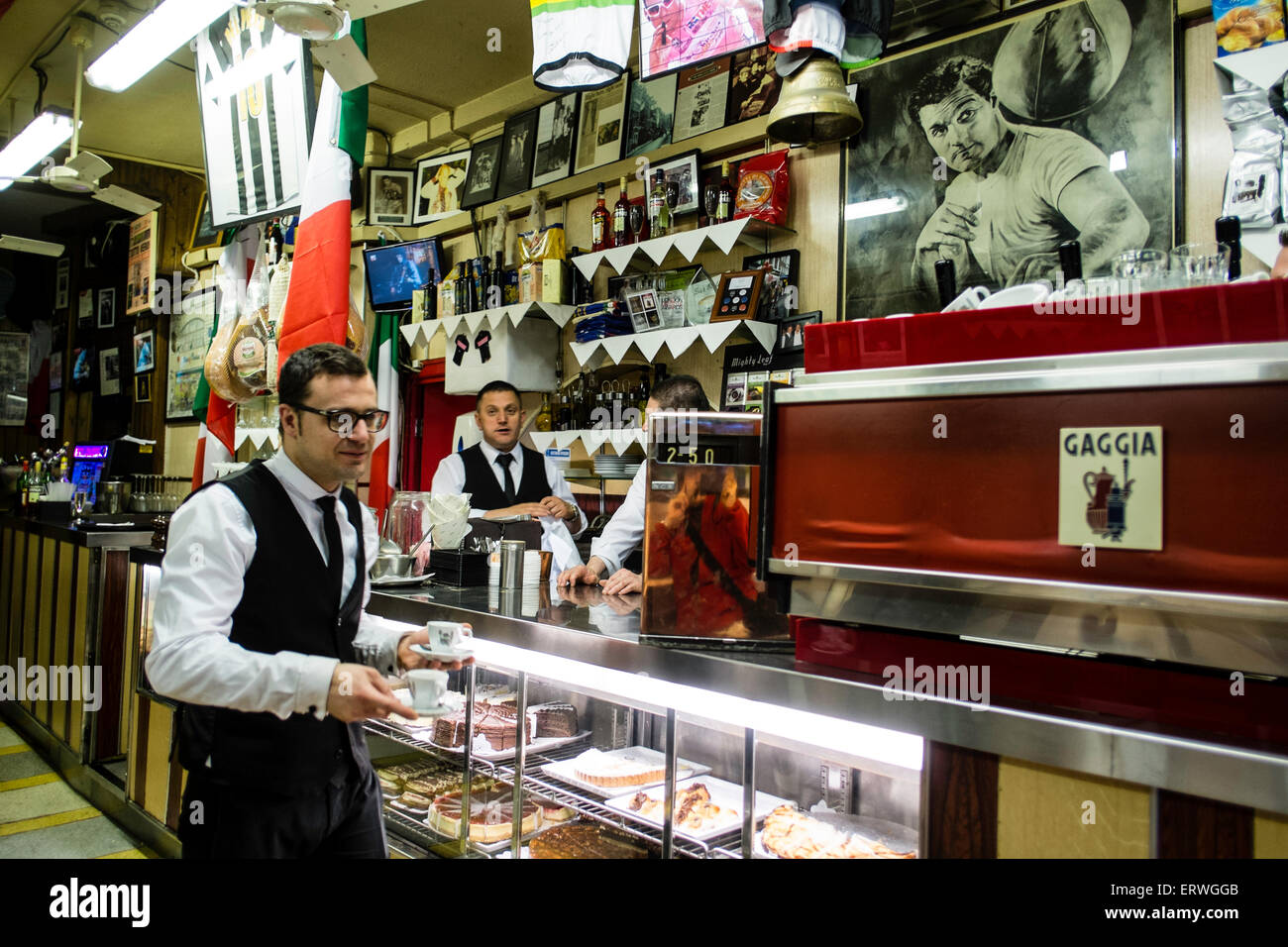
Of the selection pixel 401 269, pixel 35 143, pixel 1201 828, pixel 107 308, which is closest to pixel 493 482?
pixel 401 269

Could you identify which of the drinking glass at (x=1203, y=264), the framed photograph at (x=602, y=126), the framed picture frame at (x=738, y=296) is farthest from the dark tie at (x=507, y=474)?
the drinking glass at (x=1203, y=264)

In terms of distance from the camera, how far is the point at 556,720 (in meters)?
2.46

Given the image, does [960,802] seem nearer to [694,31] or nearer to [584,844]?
[584,844]

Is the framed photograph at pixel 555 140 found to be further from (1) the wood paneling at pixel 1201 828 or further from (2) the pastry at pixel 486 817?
(1) the wood paneling at pixel 1201 828

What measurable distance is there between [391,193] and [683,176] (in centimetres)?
301

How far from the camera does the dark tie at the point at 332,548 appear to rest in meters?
1.90

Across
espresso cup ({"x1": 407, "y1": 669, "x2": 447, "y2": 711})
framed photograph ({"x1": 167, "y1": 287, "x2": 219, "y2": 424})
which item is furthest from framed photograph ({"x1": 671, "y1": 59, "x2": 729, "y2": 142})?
framed photograph ({"x1": 167, "y1": 287, "x2": 219, "y2": 424})

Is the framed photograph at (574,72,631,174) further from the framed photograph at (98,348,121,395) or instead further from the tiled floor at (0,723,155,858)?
the framed photograph at (98,348,121,395)

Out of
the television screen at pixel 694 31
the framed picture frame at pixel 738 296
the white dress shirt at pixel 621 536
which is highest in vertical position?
the television screen at pixel 694 31

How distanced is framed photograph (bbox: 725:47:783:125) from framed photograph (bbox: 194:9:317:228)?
6.73 feet

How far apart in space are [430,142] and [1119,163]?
15.8 ft

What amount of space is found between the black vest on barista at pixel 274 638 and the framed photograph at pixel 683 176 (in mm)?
3126

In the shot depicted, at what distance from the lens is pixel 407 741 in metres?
2.75

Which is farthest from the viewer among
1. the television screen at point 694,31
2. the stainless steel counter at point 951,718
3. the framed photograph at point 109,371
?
the framed photograph at point 109,371
